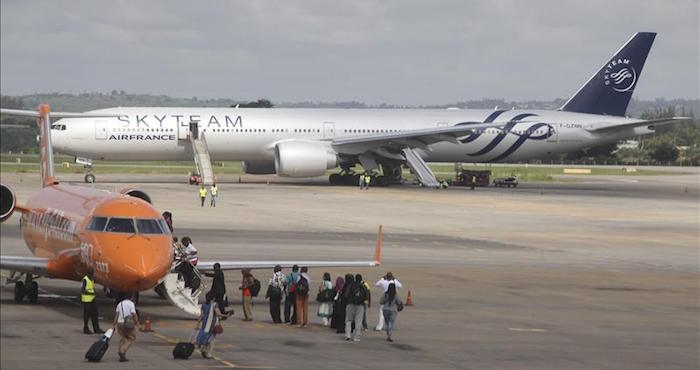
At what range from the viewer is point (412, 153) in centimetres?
8631

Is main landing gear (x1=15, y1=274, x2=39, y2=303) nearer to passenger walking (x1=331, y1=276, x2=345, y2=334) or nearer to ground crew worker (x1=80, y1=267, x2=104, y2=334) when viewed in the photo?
ground crew worker (x1=80, y1=267, x2=104, y2=334)

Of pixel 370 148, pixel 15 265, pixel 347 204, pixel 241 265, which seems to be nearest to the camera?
pixel 15 265

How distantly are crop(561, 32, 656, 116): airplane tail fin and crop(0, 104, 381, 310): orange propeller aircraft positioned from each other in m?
64.0

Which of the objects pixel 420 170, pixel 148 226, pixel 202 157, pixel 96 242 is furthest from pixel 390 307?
pixel 420 170

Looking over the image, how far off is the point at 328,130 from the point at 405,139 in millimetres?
5846

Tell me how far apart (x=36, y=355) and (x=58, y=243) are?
7.42 m

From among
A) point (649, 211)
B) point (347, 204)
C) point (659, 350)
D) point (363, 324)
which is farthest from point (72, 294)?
point (649, 211)

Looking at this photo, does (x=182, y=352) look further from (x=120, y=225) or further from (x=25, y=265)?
(x=25, y=265)

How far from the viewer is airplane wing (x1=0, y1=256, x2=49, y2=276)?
2986cm

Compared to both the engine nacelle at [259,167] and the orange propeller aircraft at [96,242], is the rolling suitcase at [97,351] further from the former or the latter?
the engine nacelle at [259,167]

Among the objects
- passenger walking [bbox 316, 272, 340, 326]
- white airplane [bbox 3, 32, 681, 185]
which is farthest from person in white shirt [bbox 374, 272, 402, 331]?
white airplane [bbox 3, 32, 681, 185]

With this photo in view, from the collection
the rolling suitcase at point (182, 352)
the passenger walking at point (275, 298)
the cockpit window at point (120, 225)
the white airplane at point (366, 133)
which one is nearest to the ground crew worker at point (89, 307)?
the cockpit window at point (120, 225)

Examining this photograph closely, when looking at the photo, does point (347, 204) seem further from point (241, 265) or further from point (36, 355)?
point (36, 355)

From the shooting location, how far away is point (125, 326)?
991 inches
